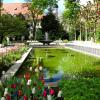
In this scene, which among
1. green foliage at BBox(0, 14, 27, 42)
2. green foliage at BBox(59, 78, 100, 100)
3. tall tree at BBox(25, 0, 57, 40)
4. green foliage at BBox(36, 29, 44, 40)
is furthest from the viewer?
green foliage at BBox(36, 29, 44, 40)

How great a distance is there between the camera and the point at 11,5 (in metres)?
94.1

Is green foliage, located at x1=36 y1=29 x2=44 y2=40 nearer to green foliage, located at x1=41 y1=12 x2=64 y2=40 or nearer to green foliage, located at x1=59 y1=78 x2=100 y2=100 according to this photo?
green foliage, located at x1=41 y1=12 x2=64 y2=40

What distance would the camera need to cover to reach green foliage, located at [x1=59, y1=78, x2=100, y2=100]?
4.74 meters

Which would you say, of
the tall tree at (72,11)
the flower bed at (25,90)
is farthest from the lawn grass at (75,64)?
the tall tree at (72,11)

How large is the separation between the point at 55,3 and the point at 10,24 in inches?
1240

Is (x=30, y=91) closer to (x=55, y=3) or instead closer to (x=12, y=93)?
(x=12, y=93)

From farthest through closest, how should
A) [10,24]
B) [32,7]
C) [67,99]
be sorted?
1. [32,7]
2. [10,24]
3. [67,99]

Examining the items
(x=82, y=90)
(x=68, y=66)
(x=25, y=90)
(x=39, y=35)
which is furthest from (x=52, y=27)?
(x=82, y=90)

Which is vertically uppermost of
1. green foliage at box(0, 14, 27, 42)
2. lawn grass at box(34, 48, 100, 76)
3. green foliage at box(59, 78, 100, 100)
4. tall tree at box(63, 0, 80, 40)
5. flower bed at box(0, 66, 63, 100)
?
tall tree at box(63, 0, 80, 40)

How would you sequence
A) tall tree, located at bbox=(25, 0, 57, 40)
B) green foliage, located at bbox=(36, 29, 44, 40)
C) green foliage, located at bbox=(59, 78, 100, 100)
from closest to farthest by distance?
green foliage, located at bbox=(59, 78, 100, 100) < tall tree, located at bbox=(25, 0, 57, 40) < green foliage, located at bbox=(36, 29, 44, 40)

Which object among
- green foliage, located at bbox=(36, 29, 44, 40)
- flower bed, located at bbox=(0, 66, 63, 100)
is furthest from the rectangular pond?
green foliage, located at bbox=(36, 29, 44, 40)

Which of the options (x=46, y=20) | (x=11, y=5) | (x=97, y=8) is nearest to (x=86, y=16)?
(x=97, y=8)

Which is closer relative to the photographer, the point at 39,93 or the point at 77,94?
the point at 77,94

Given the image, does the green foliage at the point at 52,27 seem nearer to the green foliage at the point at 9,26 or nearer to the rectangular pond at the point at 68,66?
the green foliage at the point at 9,26
